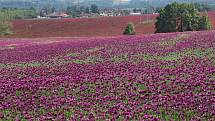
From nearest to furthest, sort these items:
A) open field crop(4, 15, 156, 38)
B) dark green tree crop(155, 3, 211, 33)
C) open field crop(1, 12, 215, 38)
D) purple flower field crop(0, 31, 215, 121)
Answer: purple flower field crop(0, 31, 215, 121), dark green tree crop(155, 3, 211, 33), open field crop(1, 12, 215, 38), open field crop(4, 15, 156, 38)

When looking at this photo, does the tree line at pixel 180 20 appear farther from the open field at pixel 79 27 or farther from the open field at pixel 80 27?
the open field at pixel 79 27

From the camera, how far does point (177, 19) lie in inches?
3361

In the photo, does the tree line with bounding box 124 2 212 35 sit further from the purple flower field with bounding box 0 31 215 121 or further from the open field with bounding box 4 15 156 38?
the purple flower field with bounding box 0 31 215 121

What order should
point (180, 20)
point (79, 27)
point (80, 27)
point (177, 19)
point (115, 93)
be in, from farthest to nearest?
point (79, 27), point (80, 27), point (180, 20), point (177, 19), point (115, 93)

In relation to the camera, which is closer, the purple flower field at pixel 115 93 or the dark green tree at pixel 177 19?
the purple flower field at pixel 115 93

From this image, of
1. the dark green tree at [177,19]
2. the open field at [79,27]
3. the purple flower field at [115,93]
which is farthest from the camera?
the open field at [79,27]

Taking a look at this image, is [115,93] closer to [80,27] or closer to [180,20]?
[180,20]

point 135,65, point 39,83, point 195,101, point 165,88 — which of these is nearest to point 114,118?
point 195,101

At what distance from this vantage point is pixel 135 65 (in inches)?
878

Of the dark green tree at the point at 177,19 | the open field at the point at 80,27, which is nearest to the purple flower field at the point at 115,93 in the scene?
the dark green tree at the point at 177,19

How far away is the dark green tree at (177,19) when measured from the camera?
83.9m

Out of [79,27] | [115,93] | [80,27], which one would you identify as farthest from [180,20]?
[115,93]

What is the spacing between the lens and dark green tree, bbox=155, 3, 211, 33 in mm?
83938

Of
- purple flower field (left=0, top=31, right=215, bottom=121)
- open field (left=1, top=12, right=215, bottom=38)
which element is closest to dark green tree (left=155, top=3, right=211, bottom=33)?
open field (left=1, top=12, right=215, bottom=38)
